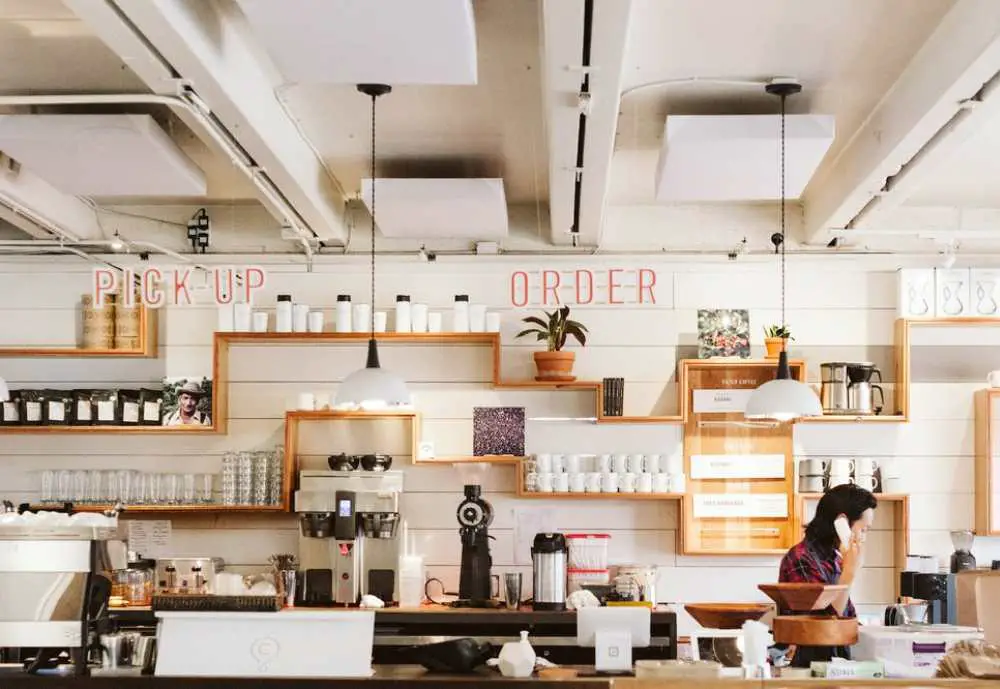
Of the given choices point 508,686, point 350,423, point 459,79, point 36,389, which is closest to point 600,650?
point 508,686

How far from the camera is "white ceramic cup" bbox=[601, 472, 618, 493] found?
7.26 metres

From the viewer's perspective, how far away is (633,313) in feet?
25.0

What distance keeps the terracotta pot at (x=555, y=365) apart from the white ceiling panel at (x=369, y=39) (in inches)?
119

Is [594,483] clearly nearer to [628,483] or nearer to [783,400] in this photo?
[628,483]

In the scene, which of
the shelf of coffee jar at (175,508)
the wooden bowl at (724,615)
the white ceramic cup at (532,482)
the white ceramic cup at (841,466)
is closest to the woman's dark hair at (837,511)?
the wooden bowl at (724,615)

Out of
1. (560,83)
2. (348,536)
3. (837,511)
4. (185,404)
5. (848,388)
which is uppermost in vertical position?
(560,83)

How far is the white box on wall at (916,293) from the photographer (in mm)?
7453

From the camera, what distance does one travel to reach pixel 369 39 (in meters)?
4.06

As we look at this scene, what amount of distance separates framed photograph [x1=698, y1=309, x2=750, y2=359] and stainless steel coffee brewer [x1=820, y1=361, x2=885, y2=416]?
50cm

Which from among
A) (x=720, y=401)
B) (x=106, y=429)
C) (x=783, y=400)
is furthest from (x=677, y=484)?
(x=106, y=429)

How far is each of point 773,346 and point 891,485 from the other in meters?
1.07

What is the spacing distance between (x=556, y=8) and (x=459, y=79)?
673 mm

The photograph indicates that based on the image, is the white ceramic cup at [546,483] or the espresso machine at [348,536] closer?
the espresso machine at [348,536]

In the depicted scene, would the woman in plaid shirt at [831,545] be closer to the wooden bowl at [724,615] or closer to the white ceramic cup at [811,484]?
the wooden bowl at [724,615]
